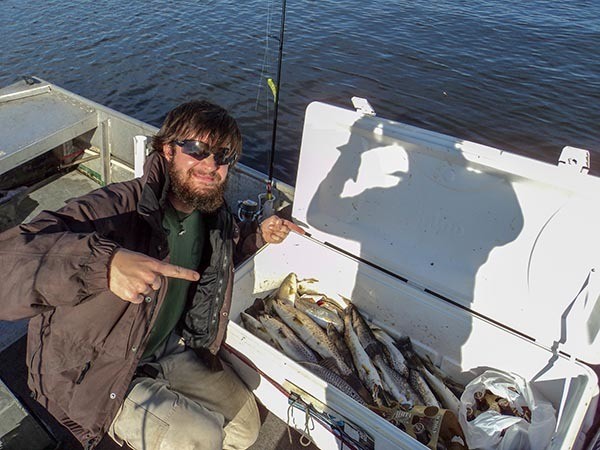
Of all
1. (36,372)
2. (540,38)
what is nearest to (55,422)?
(36,372)

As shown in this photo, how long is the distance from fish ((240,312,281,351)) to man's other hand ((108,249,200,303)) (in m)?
1.75

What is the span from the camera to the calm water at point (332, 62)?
9.79 metres

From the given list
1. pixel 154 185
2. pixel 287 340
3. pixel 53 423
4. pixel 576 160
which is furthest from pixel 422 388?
pixel 53 423

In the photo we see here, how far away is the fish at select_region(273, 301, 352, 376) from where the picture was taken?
10.8 ft

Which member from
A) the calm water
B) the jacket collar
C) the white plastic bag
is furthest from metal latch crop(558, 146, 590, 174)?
the calm water

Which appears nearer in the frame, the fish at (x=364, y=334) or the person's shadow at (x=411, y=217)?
the person's shadow at (x=411, y=217)

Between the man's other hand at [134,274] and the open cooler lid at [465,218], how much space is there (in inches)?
68.3

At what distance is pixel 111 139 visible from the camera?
524 cm

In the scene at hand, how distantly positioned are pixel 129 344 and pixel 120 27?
1302cm

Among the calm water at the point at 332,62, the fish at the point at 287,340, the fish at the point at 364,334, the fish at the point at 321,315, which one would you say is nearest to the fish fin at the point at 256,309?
the fish at the point at 287,340

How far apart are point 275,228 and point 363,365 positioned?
1.15m

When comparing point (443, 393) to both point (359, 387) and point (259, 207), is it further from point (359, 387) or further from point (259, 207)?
point (259, 207)

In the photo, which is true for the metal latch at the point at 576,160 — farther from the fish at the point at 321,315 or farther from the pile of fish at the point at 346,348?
the fish at the point at 321,315

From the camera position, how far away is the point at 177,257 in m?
2.70
